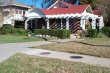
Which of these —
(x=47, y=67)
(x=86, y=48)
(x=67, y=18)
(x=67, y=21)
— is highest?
(x=67, y=18)

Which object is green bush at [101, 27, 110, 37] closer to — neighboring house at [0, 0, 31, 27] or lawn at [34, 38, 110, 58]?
lawn at [34, 38, 110, 58]

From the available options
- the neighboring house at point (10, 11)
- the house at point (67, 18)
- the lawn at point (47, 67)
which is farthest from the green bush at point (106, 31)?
the neighboring house at point (10, 11)

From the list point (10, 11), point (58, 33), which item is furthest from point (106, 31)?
point (10, 11)

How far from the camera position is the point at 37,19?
121ft

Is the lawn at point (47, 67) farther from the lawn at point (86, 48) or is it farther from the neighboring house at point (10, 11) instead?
the neighboring house at point (10, 11)

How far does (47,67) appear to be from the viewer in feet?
31.9

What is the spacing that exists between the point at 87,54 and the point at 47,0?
45148 mm

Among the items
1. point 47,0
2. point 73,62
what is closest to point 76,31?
point 73,62

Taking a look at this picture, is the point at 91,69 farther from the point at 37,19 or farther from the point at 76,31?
the point at 37,19

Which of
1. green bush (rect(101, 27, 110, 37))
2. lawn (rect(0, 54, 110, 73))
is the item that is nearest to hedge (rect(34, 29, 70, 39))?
green bush (rect(101, 27, 110, 37))

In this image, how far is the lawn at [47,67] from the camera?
29.8 feet

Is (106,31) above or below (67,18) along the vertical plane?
below

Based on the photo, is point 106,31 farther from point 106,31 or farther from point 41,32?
point 41,32

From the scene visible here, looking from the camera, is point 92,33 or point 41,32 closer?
point 92,33
